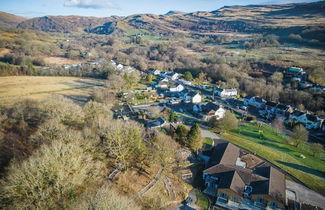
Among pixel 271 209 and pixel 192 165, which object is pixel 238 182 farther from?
pixel 192 165

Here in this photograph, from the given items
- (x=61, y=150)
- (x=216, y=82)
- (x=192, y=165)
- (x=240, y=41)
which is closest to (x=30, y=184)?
(x=61, y=150)

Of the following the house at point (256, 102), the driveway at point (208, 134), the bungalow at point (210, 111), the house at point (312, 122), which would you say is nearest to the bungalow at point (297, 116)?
the house at point (312, 122)

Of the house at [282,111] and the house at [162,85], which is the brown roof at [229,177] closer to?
the house at [282,111]

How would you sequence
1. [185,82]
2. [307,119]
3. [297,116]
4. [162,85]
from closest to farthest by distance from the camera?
[307,119]
[297,116]
[162,85]
[185,82]

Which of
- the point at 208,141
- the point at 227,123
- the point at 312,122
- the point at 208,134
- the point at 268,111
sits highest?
the point at 227,123

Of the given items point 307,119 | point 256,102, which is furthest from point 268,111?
point 307,119

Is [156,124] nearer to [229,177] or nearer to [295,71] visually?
[229,177]
